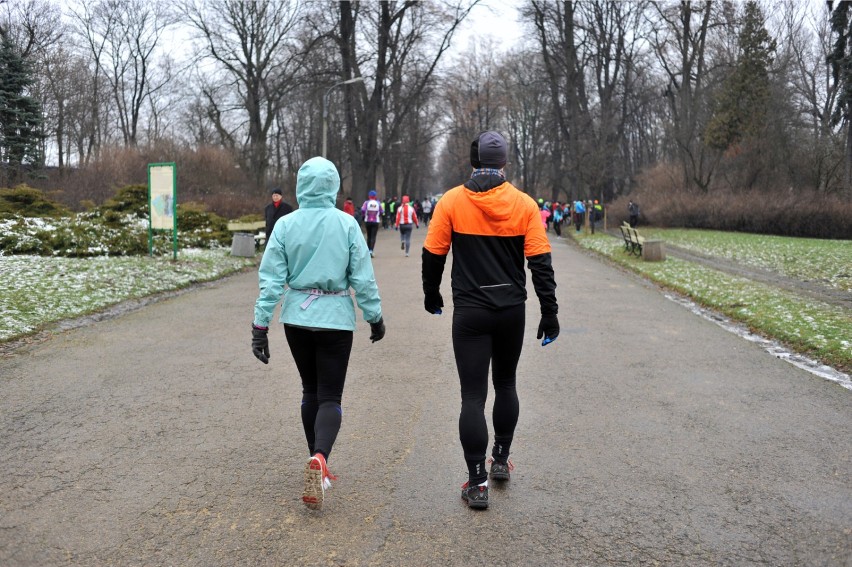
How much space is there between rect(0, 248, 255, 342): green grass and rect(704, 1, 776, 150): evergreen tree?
30422mm

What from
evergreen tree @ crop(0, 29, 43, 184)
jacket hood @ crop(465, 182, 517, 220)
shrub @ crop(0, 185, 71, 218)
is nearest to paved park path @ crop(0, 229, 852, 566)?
jacket hood @ crop(465, 182, 517, 220)

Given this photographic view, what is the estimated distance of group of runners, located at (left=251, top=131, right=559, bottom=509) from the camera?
12.9ft

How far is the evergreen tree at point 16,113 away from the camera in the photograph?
2669 centimetres

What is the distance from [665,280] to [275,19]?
33496 millimetres

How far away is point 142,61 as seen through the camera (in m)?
52.3

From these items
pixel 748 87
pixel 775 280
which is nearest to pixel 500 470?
pixel 775 280

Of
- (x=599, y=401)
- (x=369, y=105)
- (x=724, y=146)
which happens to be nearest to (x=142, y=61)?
(x=369, y=105)

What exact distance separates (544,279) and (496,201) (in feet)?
1.54

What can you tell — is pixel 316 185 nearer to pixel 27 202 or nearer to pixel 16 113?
pixel 27 202

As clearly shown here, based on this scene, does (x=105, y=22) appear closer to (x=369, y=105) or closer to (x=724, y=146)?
(x=369, y=105)

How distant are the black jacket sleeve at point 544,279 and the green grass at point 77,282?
6.97 m

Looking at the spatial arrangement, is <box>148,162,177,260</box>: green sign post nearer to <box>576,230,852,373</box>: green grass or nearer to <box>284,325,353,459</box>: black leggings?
<box>576,230,852,373</box>: green grass

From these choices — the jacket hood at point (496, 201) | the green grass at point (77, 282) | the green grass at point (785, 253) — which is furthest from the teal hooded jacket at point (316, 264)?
the green grass at point (785, 253)

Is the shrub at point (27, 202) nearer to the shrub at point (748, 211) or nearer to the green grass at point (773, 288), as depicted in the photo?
the green grass at point (773, 288)
